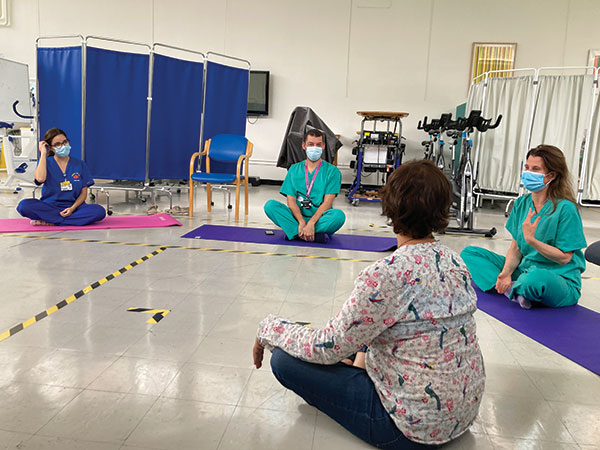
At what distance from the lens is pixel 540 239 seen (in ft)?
8.65

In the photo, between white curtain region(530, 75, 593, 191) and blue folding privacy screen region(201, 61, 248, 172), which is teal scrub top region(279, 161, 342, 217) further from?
white curtain region(530, 75, 593, 191)

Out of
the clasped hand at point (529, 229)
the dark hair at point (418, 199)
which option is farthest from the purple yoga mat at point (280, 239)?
the dark hair at point (418, 199)

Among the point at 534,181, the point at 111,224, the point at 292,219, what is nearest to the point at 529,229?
the point at 534,181

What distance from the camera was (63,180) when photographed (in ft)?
14.3

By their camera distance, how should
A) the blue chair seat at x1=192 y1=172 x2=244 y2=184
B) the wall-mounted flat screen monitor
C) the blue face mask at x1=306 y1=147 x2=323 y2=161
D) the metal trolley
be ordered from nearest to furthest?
the blue face mask at x1=306 y1=147 x2=323 y2=161, the blue chair seat at x1=192 y1=172 x2=244 y2=184, the metal trolley, the wall-mounted flat screen monitor

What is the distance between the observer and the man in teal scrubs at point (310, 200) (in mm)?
4230

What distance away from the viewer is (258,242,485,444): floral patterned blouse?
3.76 feet

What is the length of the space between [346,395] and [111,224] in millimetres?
3874

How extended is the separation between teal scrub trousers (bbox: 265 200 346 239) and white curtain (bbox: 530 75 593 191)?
3504 mm

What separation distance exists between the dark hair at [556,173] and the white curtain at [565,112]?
12.7 feet

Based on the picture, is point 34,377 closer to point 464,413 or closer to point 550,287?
point 464,413

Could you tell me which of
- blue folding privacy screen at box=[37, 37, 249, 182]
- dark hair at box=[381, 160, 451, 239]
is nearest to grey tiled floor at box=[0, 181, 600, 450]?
dark hair at box=[381, 160, 451, 239]

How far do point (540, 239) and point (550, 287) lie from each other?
0.26 meters

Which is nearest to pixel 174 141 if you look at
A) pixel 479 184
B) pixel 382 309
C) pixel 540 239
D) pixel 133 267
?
pixel 133 267
